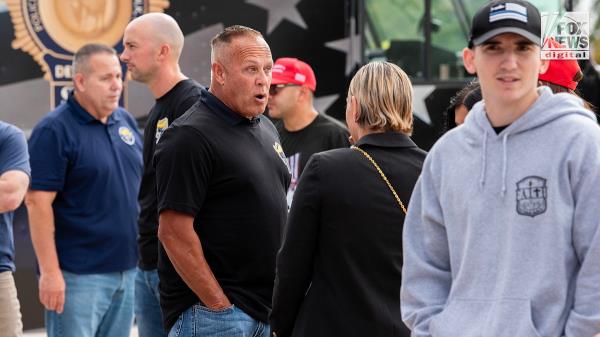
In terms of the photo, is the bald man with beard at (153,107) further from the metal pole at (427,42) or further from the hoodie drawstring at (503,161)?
the metal pole at (427,42)

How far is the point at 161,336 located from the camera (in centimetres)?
504

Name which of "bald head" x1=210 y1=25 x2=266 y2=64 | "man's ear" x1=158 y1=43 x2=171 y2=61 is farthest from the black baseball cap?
"man's ear" x1=158 y1=43 x2=171 y2=61

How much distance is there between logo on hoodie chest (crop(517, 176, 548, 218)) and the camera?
258 centimetres

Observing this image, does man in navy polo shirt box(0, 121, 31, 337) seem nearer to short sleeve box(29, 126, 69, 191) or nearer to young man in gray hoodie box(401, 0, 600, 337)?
short sleeve box(29, 126, 69, 191)

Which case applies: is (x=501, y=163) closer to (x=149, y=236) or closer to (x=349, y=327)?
(x=349, y=327)

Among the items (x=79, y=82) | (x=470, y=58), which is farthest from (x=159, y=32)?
(x=470, y=58)

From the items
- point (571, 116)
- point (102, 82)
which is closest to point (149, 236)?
point (102, 82)

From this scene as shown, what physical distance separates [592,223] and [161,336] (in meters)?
2.87

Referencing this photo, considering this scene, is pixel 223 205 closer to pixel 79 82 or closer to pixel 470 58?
pixel 470 58

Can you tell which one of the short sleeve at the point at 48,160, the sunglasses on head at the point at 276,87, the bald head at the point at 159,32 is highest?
the bald head at the point at 159,32

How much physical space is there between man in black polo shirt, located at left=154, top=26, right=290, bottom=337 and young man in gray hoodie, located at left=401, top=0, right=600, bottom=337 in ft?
4.43

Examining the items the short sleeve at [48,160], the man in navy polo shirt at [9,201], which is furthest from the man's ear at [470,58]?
the short sleeve at [48,160]

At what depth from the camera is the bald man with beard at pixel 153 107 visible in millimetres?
4969

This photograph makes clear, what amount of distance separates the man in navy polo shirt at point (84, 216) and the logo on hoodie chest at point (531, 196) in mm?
3370
